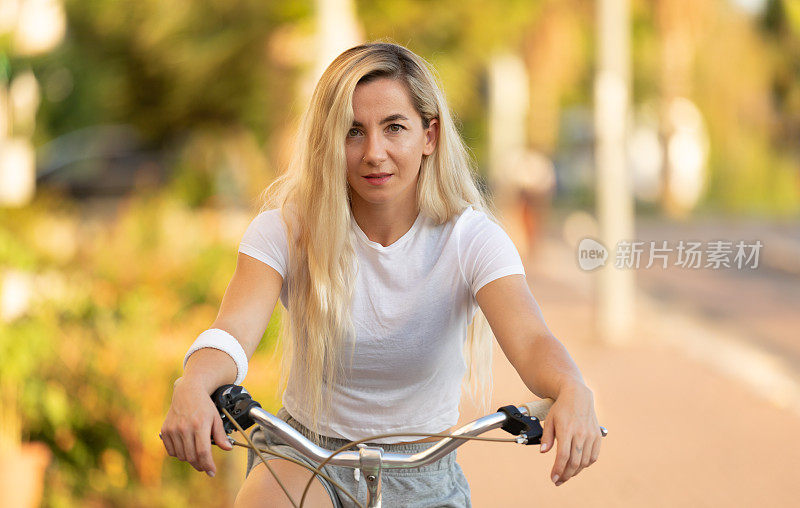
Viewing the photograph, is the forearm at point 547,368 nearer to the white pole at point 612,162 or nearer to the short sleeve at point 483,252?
the short sleeve at point 483,252

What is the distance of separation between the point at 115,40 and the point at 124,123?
3964mm

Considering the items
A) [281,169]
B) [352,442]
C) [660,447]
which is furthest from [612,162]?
[352,442]

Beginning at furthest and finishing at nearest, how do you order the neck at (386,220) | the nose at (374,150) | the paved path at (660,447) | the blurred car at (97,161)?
1. the blurred car at (97,161)
2. the paved path at (660,447)
3. the neck at (386,220)
4. the nose at (374,150)

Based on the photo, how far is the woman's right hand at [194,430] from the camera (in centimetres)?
202

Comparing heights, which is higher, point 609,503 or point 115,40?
point 115,40

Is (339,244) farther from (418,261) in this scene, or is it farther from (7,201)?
(7,201)

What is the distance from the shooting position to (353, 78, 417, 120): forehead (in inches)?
93.7

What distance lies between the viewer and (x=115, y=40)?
22500 mm

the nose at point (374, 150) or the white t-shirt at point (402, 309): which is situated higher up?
the nose at point (374, 150)

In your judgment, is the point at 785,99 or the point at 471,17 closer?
the point at 471,17

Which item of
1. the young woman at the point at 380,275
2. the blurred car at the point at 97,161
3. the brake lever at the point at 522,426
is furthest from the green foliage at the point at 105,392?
the blurred car at the point at 97,161

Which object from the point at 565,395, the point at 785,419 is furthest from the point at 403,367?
the point at 785,419

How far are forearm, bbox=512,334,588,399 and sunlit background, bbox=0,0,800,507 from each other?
138 centimetres

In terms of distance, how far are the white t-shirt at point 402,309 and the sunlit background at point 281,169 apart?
1.12 metres
